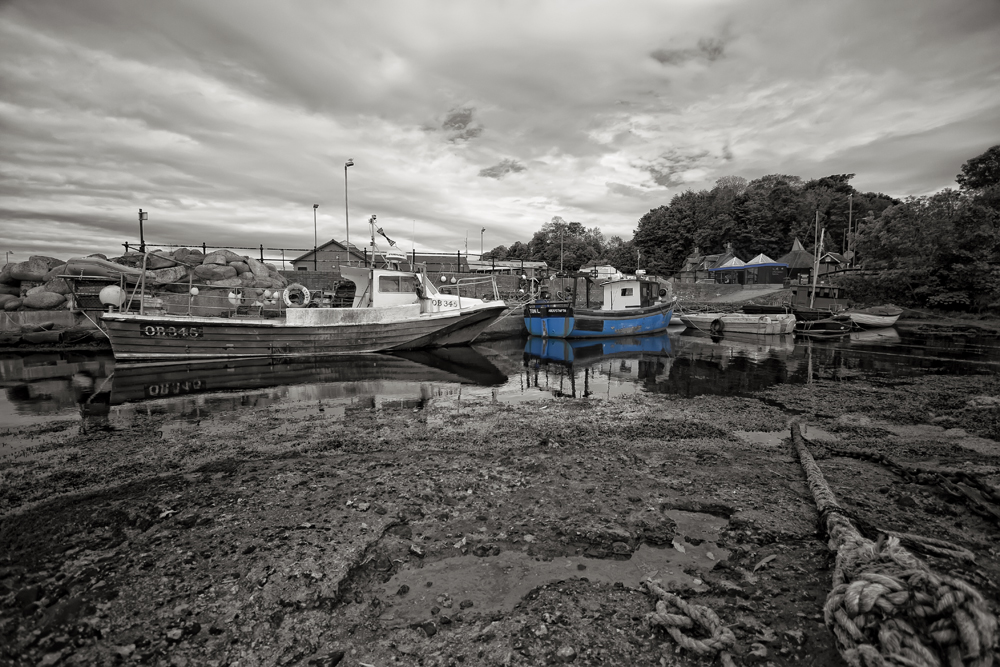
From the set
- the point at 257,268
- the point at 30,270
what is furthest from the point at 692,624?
the point at 30,270

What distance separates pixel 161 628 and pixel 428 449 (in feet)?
12.9

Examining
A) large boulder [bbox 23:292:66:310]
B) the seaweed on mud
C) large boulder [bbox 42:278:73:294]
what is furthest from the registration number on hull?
the seaweed on mud

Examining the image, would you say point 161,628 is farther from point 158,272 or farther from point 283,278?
point 283,278

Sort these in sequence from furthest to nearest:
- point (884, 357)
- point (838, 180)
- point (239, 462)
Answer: point (838, 180)
point (884, 357)
point (239, 462)

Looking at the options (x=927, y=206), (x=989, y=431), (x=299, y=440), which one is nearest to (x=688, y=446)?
(x=989, y=431)

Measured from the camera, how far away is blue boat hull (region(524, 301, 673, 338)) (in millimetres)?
24062

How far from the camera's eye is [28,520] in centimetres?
444

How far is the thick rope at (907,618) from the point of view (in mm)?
2156

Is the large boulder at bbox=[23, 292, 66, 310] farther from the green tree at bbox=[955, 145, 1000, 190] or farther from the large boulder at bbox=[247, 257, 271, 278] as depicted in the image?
the green tree at bbox=[955, 145, 1000, 190]

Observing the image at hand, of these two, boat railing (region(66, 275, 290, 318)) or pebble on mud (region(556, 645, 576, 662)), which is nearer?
pebble on mud (region(556, 645, 576, 662))

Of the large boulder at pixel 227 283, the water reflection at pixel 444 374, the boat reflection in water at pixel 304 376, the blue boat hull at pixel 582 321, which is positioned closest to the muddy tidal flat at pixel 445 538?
the water reflection at pixel 444 374

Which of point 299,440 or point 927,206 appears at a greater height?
point 927,206

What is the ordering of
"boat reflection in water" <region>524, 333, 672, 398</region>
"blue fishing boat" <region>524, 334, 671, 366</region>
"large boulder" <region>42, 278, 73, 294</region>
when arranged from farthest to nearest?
"large boulder" <region>42, 278, 73, 294</region>
"blue fishing boat" <region>524, 334, 671, 366</region>
"boat reflection in water" <region>524, 333, 672, 398</region>

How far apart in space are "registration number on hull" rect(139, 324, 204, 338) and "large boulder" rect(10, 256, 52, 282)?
13.2 meters
